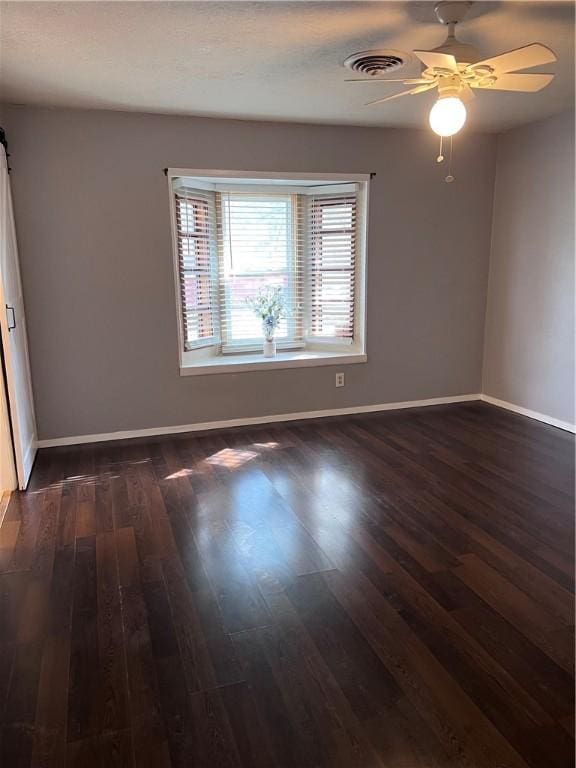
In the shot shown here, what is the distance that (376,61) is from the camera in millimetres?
2838

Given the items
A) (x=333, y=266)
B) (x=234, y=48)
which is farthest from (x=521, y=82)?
(x=333, y=266)

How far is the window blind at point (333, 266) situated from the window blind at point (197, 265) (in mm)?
960

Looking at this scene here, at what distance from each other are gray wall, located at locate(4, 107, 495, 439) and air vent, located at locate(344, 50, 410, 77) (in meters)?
1.48

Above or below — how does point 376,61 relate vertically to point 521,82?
above

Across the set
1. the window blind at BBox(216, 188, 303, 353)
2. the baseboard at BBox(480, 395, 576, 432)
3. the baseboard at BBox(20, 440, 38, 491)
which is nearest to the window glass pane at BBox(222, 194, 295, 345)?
the window blind at BBox(216, 188, 303, 353)

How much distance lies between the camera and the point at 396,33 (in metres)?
2.54

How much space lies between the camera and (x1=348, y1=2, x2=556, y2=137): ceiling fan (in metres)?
2.18

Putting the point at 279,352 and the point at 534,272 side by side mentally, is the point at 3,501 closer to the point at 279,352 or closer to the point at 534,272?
the point at 279,352

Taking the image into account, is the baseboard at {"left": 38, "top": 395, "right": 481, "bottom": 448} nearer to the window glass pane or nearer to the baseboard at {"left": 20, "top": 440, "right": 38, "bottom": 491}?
the baseboard at {"left": 20, "top": 440, "right": 38, "bottom": 491}

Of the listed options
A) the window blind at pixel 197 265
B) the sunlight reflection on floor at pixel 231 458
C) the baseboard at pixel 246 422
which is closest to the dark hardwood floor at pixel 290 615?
the sunlight reflection on floor at pixel 231 458

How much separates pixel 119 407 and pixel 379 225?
8.96 feet

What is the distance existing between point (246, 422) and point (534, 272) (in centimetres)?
286

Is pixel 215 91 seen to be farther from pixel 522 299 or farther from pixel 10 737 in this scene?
pixel 10 737

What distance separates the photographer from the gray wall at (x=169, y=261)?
3930mm
